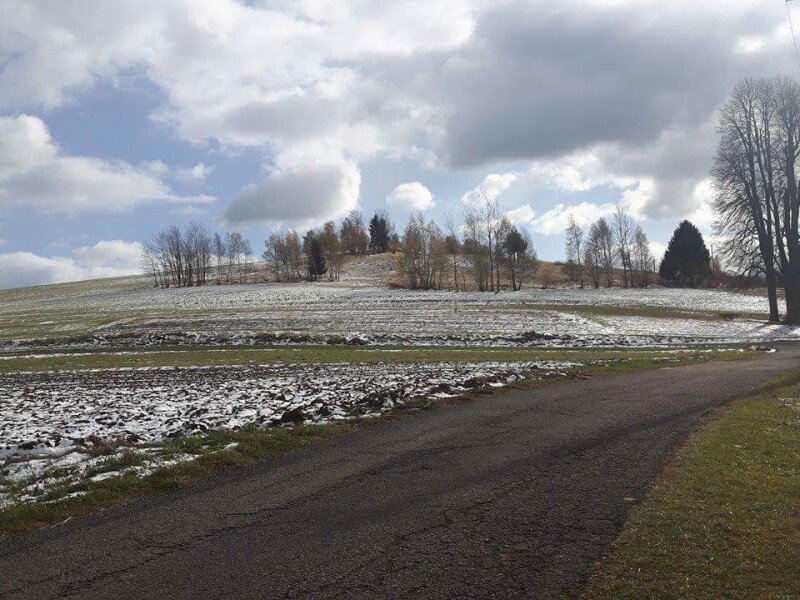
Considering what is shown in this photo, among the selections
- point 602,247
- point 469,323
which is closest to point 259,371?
point 469,323

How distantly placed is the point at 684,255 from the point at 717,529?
10552 centimetres

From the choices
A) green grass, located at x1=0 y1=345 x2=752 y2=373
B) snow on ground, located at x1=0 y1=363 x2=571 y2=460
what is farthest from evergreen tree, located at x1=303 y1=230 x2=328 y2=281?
snow on ground, located at x1=0 y1=363 x2=571 y2=460

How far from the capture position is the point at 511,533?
5.91 m

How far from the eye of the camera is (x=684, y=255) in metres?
98.8

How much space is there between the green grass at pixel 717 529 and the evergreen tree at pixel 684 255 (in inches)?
3835

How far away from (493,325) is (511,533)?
33.8 metres

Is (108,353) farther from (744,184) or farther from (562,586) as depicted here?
(744,184)

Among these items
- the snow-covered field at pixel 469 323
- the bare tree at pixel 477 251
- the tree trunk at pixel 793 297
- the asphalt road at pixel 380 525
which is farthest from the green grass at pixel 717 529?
the bare tree at pixel 477 251

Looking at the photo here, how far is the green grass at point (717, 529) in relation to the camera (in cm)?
474

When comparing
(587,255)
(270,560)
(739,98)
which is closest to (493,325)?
(739,98)

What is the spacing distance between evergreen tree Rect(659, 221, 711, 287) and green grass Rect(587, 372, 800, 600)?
320ft

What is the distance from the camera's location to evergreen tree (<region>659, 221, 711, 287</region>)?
96750 mm

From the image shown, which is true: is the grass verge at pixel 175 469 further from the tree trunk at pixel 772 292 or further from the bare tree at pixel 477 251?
the bare tree at pixel 477 251

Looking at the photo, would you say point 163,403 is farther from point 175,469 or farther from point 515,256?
point 515,256
